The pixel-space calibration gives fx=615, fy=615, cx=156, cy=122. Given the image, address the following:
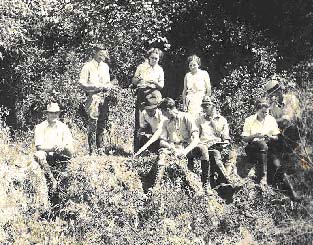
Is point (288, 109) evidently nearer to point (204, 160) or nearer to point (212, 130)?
point (212, 130)

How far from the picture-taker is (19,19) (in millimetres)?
12188

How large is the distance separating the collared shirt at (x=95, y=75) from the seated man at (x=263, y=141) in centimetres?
231

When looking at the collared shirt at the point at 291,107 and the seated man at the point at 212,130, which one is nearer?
the collared shirt at the point at 291,107

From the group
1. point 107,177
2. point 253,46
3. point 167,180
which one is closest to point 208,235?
point 167,180

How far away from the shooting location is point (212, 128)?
8727 millimetres

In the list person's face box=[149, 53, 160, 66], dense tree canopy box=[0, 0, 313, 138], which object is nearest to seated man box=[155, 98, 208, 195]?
person's face box=[149, 53, 160, 66]

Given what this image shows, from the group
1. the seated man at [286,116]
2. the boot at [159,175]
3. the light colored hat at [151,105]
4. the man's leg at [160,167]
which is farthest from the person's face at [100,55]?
the seated man at [286,116]

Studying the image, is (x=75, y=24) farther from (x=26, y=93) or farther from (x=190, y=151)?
(x=190, y=151)

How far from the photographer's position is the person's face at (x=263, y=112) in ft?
27.6

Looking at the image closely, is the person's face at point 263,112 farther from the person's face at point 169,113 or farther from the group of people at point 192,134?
the person's face at point 169,113

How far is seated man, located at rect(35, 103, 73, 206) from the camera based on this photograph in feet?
26.3

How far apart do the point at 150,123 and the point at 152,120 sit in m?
0.06

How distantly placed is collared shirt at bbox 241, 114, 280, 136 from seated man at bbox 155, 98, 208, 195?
0.77 meters

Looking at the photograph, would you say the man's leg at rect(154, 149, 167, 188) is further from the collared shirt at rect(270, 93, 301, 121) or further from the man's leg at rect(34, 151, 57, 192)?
the collared shirt at rect(270, 93, 301, 121)
